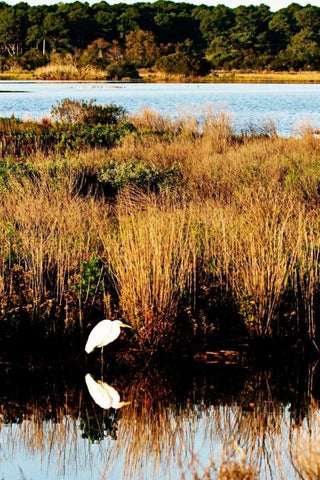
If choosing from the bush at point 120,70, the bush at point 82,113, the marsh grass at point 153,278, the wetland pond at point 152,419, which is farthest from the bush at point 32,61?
the wetland pond at point 152,419

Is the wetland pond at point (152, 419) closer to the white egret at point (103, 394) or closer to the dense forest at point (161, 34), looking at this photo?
the white egret at point (103, 394)

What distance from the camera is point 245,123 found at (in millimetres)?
24484

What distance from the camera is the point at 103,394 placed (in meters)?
7.29

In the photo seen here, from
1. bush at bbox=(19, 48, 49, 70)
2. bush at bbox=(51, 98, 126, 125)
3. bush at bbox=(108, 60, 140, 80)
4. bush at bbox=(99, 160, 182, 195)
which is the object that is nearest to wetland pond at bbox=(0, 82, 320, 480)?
bush at bbox=(99, 160, 182, 195)

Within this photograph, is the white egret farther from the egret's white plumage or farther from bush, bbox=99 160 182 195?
bush, bbox=99 160 182 195

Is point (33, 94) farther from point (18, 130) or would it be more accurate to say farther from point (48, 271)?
point (48, 271)

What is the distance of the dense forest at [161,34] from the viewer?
79.3m

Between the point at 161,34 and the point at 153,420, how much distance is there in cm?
9710

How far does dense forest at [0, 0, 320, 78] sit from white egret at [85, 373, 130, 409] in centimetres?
6680

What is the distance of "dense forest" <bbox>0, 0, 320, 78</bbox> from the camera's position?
79.3 m

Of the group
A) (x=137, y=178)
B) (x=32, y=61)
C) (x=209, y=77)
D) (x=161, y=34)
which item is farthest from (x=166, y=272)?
(x=161, y=34)

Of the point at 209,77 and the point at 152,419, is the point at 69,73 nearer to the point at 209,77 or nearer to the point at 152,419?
the point at 209,77

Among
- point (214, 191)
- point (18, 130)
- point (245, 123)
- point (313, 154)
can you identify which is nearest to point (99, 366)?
point (214, 191)

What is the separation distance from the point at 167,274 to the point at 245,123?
17.2 metres
